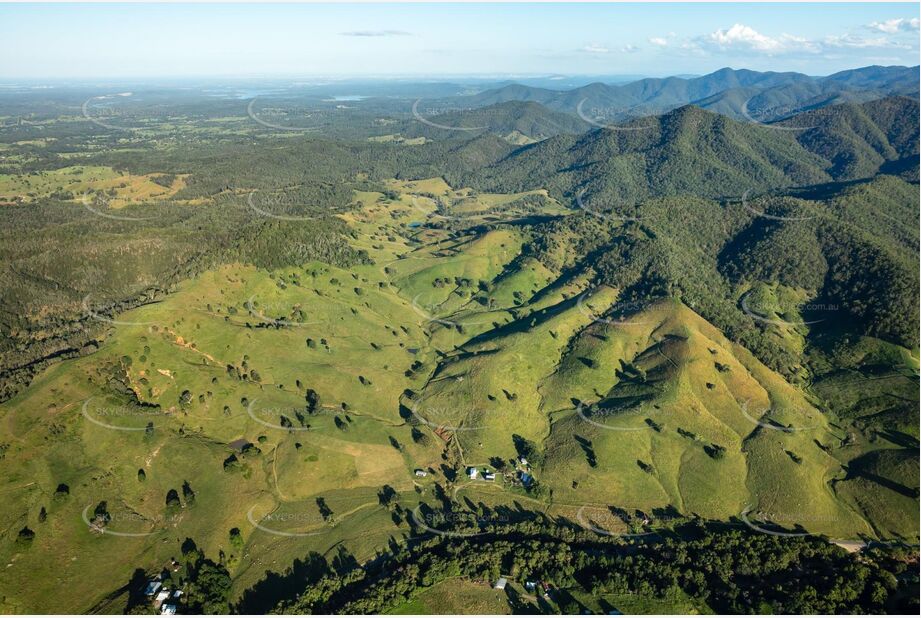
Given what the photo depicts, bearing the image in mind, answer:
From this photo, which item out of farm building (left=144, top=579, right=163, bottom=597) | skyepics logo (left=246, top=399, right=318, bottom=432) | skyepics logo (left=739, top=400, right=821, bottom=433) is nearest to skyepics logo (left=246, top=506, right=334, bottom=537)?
farm building (left=144, top=579, right=163, bottom=597)

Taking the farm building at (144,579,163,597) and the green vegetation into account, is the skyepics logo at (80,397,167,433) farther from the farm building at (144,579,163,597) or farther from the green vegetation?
the farm building at (144,579,163,597)

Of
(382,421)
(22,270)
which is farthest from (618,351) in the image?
(22,270)

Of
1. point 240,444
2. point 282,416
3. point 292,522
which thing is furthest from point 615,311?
point 240,444

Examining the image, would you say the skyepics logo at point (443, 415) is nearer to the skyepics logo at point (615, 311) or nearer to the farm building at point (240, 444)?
the farm building at point (240, 444)

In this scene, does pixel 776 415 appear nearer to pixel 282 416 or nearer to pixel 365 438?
pixel 365 438

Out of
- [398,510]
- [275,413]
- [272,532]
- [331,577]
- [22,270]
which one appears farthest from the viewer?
[22,270]

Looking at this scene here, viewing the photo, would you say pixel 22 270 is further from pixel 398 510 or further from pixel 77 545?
pixel 398 510

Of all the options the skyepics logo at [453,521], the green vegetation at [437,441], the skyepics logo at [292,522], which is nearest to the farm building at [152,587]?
the green vegetation at [437,441]
